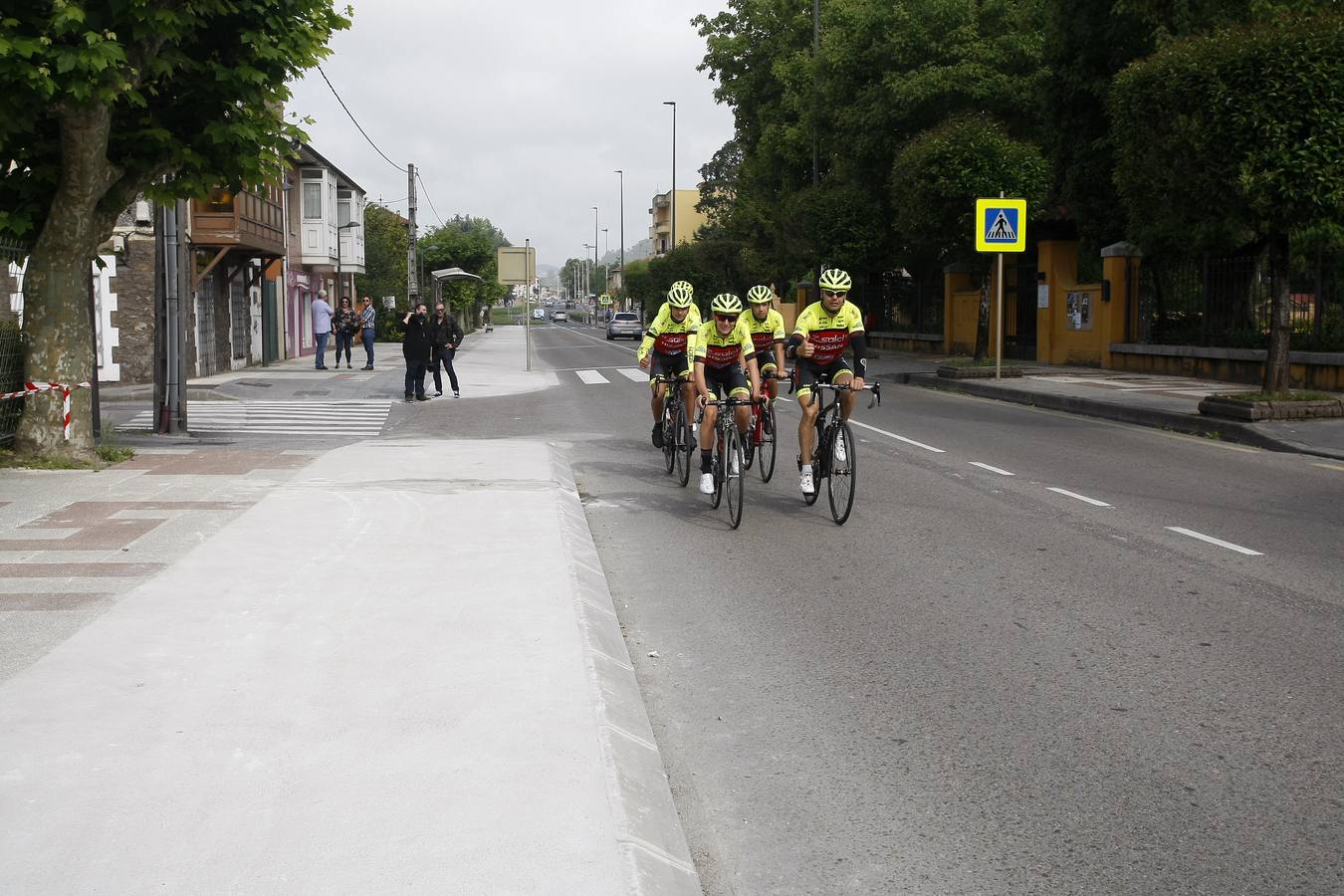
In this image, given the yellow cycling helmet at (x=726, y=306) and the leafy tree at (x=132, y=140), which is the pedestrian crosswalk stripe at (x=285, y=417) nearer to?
the leafy tree at (x=132, y=140)

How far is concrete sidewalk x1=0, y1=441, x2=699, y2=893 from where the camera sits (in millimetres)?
3547

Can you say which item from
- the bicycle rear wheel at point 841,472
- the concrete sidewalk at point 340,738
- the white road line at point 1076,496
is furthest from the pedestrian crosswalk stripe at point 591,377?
the concrete sidewalk at point 340,738

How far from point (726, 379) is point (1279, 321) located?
9.76m

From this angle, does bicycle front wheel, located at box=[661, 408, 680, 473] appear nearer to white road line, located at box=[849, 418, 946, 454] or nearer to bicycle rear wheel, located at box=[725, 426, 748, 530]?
bicycle rear wheel, located at box=[725, 426, 748, 530]

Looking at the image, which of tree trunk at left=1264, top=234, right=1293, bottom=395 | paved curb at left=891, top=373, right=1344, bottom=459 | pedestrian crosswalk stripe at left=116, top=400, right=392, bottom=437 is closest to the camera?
paved curb at left=891, top=373, right=1344, bottom=459

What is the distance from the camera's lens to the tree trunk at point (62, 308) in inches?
471

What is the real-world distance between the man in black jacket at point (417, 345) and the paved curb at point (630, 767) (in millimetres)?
15906

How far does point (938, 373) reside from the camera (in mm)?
27234

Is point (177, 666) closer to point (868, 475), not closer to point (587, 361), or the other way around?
point (868, 475)

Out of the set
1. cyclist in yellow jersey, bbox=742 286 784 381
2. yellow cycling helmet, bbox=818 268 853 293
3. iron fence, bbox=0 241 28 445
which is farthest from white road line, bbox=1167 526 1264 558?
iron fence, bbox=0 241 28 445

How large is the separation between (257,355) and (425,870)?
3426 centimetres

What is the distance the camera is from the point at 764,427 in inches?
467

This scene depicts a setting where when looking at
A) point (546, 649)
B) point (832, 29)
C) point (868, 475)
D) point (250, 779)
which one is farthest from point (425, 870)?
point (832, 29)

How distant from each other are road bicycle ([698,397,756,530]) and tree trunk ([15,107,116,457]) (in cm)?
593
